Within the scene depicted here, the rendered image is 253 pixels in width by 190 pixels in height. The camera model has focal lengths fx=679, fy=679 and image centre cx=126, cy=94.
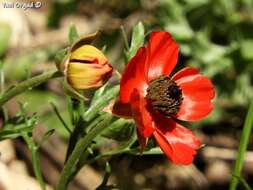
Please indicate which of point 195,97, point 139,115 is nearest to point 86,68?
point 139,115

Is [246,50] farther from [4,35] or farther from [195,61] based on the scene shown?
[4,35]

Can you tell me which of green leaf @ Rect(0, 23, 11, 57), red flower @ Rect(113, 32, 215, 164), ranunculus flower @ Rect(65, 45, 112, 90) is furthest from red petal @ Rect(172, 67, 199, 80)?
green leaf @ Rect(0, 23, 11, 57)

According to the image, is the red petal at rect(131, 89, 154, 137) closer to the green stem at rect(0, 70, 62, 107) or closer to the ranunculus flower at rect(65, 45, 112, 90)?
the ranunculus flower at rect(65, 45, 112, 90)

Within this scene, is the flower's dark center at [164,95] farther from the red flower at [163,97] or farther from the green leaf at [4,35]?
the green leaf at [4,35]

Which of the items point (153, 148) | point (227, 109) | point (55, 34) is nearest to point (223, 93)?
point (227, 109)

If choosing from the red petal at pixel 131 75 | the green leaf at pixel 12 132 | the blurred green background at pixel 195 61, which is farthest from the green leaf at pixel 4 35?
the red petal at pixel 131 75

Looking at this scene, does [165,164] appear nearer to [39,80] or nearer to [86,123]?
[86,123]
